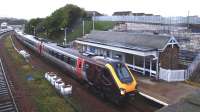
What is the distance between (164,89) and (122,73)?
15.4 feet

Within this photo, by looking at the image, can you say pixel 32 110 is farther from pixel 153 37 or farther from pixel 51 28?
pixel 51 28

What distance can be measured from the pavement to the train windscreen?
2.50 m

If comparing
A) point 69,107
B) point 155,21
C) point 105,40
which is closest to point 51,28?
point 155,21

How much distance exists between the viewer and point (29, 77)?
25.3 meters

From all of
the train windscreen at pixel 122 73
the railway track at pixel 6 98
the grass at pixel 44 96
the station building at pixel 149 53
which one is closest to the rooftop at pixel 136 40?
the station building at pixel 149 53

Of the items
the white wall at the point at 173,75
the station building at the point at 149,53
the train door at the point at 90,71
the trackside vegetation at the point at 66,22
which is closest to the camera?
the train door at the point at 90,71

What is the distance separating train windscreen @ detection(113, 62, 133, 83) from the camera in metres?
17.1

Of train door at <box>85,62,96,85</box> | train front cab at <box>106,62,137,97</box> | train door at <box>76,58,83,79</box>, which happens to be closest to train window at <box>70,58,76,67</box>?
train door at <box>76,58,83,79</box>

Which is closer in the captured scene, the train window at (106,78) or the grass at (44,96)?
the grass at (44,96)

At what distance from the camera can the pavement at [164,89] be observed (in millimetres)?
18344

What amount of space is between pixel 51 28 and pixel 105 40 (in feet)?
114

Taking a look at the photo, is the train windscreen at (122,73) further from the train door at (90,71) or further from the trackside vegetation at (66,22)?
the trackside vegetation at (66,22)

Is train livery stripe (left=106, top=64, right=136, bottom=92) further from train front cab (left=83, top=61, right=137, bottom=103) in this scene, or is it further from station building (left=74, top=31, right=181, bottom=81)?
station building (left=74, top=31, right=181, bottom=81)

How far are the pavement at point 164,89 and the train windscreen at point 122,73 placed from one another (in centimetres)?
250
